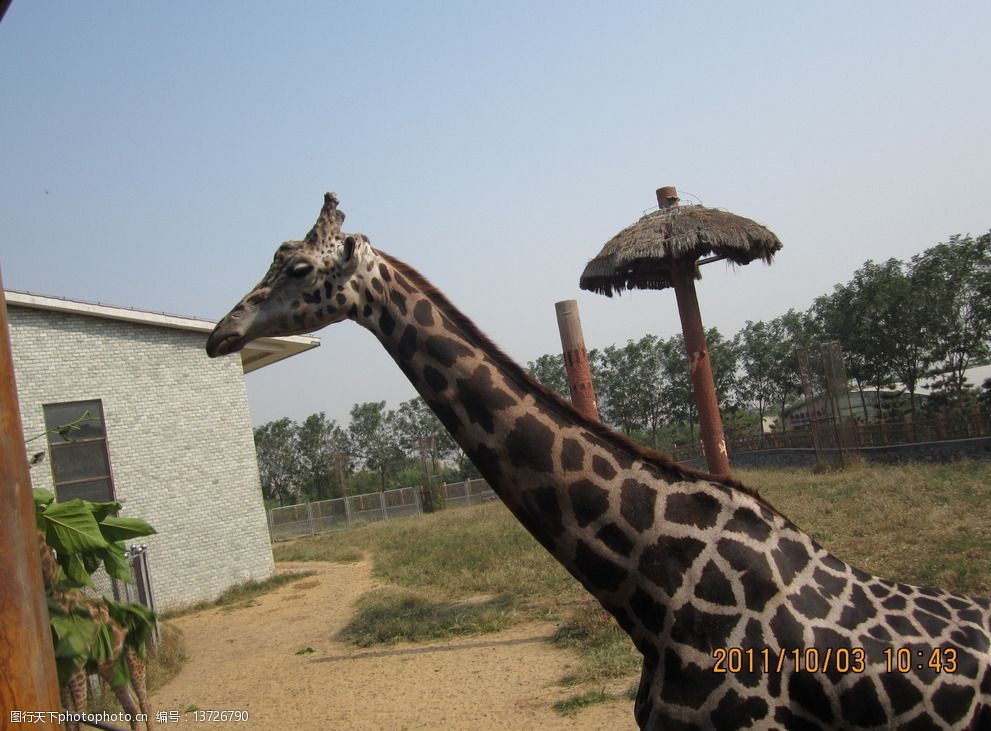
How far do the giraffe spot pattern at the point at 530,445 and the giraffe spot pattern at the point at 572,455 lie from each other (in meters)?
0.05

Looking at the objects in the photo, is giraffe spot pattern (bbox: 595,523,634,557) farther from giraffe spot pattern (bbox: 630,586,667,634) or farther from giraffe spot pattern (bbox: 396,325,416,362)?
giraffe spot pattern (bbox: 396,325,416,362)

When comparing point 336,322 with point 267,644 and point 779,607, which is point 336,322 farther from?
point 267,644

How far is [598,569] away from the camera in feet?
8.96

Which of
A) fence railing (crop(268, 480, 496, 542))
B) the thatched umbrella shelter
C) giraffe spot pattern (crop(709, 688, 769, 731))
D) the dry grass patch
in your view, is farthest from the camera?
fence railing (crop(268, 480, 496, 542))

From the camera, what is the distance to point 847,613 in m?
2.57

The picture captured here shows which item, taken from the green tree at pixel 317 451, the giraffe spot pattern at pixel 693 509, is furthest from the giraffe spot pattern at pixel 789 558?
the green tree at pixel 317 451

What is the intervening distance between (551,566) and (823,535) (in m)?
3.80

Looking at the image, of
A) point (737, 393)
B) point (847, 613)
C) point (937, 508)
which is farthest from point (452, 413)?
point (737, 393)

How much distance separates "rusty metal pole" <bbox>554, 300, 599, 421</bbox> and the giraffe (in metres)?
3.88

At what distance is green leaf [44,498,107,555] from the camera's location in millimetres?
3314

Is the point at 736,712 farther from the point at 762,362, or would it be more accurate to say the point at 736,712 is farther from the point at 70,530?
the point at 762,362

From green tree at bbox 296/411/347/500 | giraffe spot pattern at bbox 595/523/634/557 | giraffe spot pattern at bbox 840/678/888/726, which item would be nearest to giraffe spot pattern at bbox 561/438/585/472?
giraffe spot pattern at bbox 595/523/634/557

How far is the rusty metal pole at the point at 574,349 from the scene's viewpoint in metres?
7.00

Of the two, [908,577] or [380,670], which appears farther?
[380,670]
